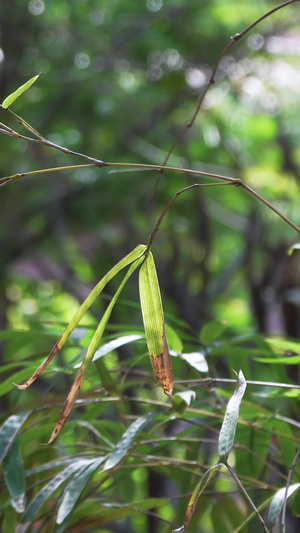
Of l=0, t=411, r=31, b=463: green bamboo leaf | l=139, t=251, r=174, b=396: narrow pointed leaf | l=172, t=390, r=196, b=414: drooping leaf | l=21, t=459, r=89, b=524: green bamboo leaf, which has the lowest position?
l=21, t=459, r=89, b=524: green bamboo leaf

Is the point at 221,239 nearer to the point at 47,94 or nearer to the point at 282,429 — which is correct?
the point at 47,94

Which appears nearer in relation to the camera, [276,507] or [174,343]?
[276,507]

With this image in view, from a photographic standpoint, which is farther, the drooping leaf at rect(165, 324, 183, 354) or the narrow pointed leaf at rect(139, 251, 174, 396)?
the drooping leaf at rect(165, 324, 183, 354)

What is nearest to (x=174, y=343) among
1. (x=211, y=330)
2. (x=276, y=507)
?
(x=211, y=330)

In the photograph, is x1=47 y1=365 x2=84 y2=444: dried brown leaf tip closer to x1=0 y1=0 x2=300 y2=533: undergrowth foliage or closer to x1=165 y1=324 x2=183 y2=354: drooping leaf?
x1=0 y1=0 x2=300 y2=533: undergrowth foliage

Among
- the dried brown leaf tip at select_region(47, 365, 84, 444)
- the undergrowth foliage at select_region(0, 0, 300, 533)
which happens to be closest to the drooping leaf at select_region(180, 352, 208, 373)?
the undergrowth foliage at select_region(0, 0, 300, 533)

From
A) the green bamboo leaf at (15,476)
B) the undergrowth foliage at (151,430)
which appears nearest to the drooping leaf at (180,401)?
the undergrowth foliage at (151,430)

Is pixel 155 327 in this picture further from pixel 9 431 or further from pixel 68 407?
pixel 9 431
